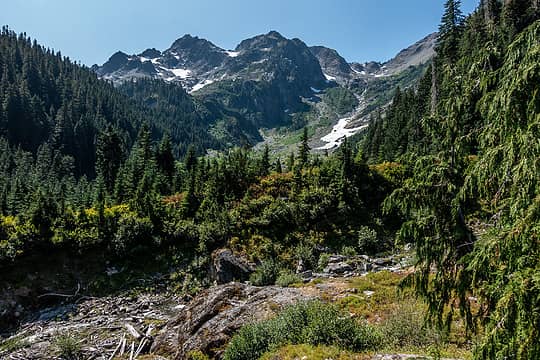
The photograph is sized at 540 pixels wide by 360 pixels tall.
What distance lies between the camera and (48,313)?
2247 centimetres

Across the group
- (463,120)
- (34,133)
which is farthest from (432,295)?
(34,133)

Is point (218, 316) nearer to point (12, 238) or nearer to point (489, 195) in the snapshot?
point (489, 195)

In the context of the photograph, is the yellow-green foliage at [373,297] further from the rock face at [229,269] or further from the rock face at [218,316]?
the rock face at [229,269]

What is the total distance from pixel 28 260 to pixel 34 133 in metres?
109

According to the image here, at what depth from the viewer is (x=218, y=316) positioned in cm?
1404

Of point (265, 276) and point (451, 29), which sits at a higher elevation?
point (451, 29)

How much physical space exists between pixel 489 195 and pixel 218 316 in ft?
39.5

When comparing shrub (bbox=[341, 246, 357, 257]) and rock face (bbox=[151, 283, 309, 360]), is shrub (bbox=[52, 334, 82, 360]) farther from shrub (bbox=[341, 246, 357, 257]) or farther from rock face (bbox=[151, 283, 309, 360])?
shrub (bbox=[341, 246, 357, 257])

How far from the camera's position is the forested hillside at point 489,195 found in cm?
346

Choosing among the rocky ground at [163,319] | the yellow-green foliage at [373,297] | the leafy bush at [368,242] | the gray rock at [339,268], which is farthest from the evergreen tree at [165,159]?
the yellow-green foliage at [373,297]

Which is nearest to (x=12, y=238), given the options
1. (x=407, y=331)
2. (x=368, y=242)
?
(x=368, y=242)

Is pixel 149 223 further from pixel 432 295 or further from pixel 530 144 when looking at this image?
pixel 530 144

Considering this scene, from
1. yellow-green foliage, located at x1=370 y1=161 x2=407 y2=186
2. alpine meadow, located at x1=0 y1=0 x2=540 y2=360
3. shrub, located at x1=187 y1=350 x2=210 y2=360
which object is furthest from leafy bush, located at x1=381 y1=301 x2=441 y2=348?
yellow-green foliage, located at x1=370 y1=161 x2=407 y2=186

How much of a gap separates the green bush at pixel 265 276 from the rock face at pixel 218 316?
4.72 metres
